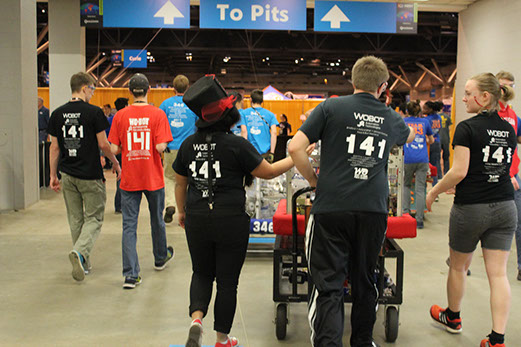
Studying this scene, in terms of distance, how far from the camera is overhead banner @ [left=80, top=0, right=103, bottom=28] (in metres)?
9.81

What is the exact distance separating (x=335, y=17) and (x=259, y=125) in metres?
3.95

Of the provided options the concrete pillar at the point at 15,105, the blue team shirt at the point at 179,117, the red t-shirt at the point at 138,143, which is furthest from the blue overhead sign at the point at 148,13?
the red t-shirt at the point at 138,143

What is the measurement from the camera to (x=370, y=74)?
2711 mm

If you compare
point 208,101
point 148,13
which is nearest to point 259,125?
point 148,13

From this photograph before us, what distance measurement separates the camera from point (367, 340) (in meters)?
2.79

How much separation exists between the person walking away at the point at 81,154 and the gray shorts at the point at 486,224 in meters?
2.85

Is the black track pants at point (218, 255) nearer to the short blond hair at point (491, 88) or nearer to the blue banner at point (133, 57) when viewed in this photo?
the short blond hair at point (491, 88)

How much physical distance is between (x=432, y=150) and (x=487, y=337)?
620 cm

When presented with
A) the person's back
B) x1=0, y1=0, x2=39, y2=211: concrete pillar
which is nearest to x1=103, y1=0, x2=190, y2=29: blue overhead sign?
x1=0, y1=0, x2=39, y2=211: concrete pillar

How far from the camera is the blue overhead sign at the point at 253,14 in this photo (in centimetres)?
968

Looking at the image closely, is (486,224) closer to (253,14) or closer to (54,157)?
(54,157)

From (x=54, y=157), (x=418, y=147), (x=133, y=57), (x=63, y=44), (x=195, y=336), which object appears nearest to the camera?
(x=195, y=336)

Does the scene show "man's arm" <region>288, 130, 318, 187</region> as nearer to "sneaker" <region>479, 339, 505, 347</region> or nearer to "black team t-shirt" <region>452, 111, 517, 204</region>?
"black team t-shirt" <region>452, 111, 517, 204</region>

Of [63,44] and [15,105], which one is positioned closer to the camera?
[15,105]
